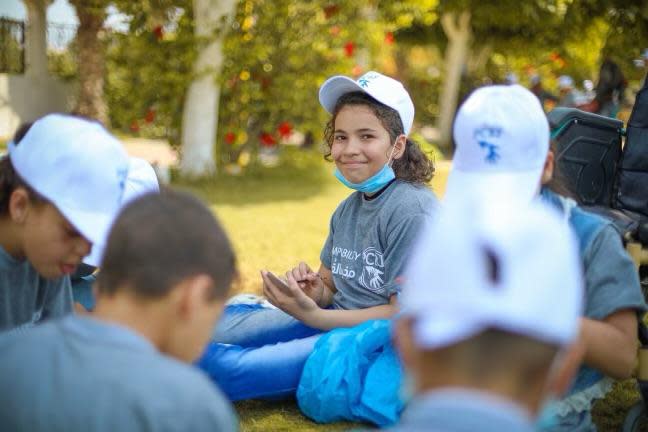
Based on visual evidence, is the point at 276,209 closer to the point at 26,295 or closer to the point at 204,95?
the point at 204,95

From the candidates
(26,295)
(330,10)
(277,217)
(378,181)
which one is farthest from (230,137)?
(26,295)

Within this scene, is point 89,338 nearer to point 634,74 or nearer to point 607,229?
point 607,229

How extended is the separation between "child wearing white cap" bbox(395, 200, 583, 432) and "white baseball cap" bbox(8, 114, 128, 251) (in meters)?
1.18

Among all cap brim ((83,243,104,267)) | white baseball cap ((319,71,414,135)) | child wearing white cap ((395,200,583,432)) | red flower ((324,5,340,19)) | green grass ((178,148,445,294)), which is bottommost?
green grass ((178,148,445,294))

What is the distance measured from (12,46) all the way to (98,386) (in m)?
14.4

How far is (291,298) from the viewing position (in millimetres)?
3289

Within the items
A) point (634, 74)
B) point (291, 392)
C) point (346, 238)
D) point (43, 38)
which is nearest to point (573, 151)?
point (346, 238)

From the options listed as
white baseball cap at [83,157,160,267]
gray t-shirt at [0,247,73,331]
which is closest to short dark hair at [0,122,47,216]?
gray t-shirt at [0,247,73,331]

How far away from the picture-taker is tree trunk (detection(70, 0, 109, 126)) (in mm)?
10984

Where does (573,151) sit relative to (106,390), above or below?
above

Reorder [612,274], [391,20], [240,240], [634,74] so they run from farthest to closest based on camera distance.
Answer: [634,74]
[391,20]
[240,240]
[612,274]

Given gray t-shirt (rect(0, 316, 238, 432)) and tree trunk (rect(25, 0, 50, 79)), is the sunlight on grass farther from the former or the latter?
tree trunk (rect(25, 0, 50, 79))

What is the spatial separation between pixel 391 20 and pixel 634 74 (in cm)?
766

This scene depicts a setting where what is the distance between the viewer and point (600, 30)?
1570cm
